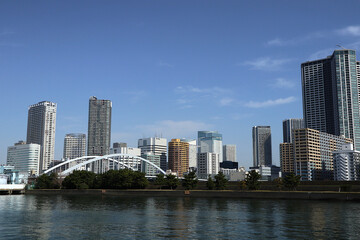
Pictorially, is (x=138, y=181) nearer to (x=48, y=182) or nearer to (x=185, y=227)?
(x=48, y=182)

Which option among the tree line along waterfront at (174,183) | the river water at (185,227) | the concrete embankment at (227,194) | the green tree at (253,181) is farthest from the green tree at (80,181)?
the river water at (185,227)

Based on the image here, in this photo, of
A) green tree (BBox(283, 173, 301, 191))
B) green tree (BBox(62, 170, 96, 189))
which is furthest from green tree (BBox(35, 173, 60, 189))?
green tree (BBox(283, 173, 301, 191))

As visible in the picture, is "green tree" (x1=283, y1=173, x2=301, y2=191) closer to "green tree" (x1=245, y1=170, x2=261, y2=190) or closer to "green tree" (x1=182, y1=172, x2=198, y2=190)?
"green tree" (x1=245, y1=170, x2=261, y2=190)

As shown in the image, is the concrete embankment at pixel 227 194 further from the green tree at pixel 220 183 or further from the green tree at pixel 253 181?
the green tree at pixel 220 183

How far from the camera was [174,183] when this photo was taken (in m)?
144

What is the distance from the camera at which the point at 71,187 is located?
163500 mm

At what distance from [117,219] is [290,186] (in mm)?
74563

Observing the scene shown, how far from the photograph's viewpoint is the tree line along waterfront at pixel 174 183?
119 meters

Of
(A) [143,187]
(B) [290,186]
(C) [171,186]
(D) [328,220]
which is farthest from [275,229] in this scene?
(A) [143,187]

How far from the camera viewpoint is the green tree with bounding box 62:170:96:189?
6250 inches

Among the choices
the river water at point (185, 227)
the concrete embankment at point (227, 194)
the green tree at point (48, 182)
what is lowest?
the river water at point (185, 227)

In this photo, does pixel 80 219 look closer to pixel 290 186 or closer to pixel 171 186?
pixel 290 186

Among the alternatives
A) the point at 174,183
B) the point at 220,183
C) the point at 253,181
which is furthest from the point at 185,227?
the point at 174,183

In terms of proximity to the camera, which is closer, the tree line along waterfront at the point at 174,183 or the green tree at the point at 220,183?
the tree line along waterfront at the point at 174,183
